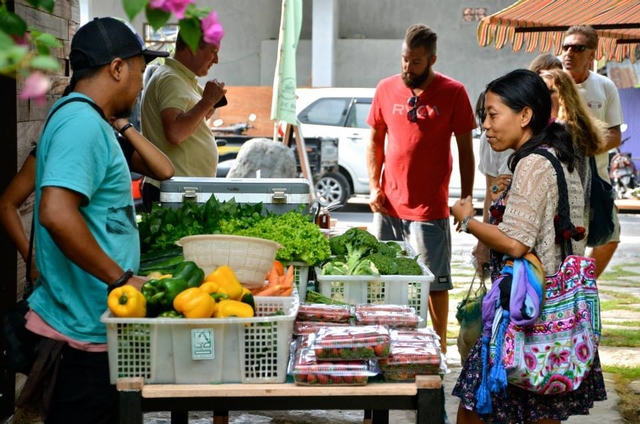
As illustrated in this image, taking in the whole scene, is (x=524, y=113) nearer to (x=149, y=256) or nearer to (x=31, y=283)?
(x=149, y=256)

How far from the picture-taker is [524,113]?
12.3ft

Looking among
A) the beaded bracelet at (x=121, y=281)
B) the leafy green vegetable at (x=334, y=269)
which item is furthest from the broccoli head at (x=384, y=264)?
the beaded bracelet at (x=121, y=281)

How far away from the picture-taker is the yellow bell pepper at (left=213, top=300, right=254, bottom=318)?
2953mm

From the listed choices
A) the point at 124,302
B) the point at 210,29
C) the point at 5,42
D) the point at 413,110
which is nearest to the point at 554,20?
the point at 413,110

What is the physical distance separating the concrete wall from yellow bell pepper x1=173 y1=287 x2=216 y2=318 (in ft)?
65.2

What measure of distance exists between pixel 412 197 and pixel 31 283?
3238 millimetres

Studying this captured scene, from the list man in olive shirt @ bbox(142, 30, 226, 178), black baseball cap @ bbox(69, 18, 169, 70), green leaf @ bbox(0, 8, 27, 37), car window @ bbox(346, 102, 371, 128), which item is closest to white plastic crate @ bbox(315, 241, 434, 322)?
black baseball cap @ bbox(69, 18, 169, 70)

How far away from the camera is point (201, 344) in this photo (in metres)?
2.94

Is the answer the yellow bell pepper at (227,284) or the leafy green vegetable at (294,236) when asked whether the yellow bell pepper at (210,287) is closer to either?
the yellow bell pepper at (227,284)

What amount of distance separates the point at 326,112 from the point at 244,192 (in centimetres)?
1206

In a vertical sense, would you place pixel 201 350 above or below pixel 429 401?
above

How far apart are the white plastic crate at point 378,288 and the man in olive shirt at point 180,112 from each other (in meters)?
1.79

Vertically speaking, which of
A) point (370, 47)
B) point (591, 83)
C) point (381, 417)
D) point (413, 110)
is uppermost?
point (370, 47)

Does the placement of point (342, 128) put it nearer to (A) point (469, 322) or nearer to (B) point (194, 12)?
(A) point (469, 322)
